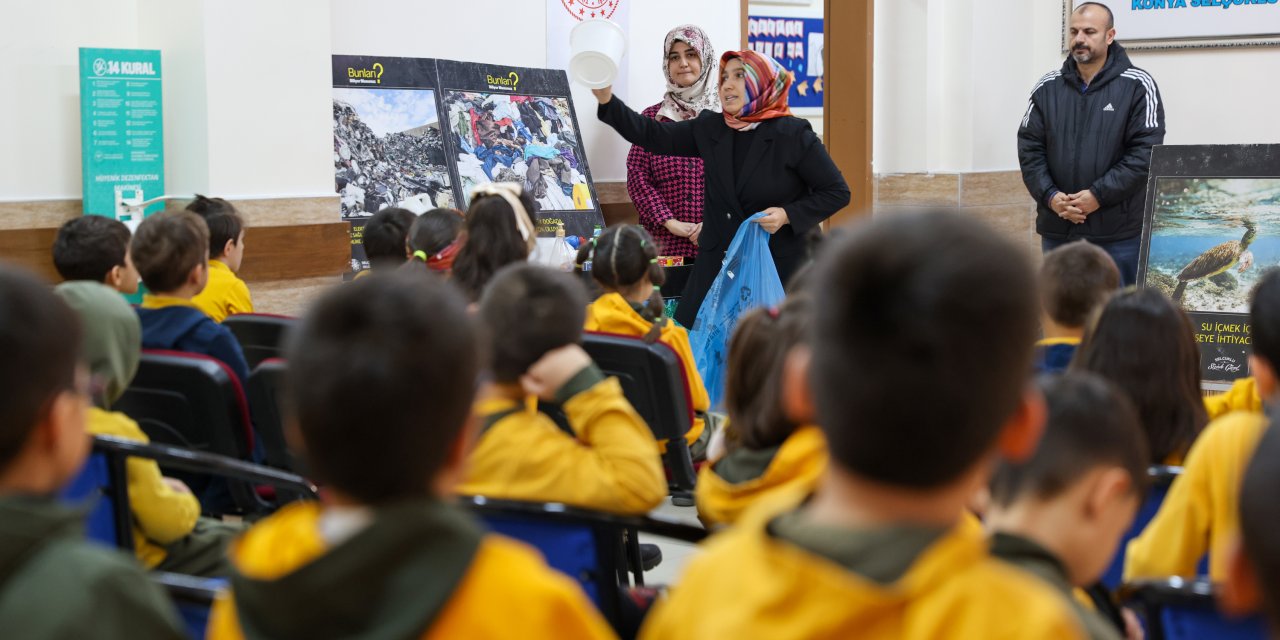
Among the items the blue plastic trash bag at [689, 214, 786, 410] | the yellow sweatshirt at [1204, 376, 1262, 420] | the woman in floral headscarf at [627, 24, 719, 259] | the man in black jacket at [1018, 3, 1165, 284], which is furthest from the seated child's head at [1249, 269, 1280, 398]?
the woman in floral headscarf at [627, 24, 719, 259]

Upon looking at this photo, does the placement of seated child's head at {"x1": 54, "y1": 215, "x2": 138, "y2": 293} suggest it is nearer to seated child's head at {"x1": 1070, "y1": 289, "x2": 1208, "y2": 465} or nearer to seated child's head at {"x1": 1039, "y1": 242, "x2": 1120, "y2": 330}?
seated child's head at {"x1": 1039, "y1": 242, "x2": 1120, "y2": 330}

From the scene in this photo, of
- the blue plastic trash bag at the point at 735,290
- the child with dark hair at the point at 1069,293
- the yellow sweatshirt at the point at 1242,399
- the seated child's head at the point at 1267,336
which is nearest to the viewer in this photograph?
the seated child's head at the point at 1267,336

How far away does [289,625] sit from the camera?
1.06 metres

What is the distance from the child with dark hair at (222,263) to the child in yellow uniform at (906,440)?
3.45m

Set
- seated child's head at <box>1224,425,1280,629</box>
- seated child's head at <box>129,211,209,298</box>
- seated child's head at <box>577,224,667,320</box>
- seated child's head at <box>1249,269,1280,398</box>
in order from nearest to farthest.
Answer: seated child's head at <box>1224,425,1280,629</box> → seated child's head at <box>1249,269,1280,398</box> → seated child's head at <box>129,211,209,298</box> → seated child's head at <box>577,224,667,320</box>

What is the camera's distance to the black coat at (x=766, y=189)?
538 centimetres

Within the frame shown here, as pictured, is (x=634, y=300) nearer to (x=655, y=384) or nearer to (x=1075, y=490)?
(x=655, y=384)

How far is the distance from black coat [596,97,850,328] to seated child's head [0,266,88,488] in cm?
414

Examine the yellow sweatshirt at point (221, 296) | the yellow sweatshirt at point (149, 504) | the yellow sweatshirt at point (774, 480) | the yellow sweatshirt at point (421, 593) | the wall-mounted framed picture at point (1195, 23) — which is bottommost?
the yellow sweatshirt at point (149, 504)

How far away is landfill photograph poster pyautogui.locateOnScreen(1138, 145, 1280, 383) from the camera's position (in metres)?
5.25

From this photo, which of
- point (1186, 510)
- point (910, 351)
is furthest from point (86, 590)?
point (1186, 510)

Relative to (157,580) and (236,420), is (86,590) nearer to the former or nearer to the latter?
(157,580)

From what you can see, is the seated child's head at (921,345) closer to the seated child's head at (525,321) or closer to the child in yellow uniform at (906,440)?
the child in yellow uniform at (906,440)

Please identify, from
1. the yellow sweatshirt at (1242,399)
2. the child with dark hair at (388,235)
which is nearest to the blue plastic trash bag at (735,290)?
the child with dark hair at (388,235)
